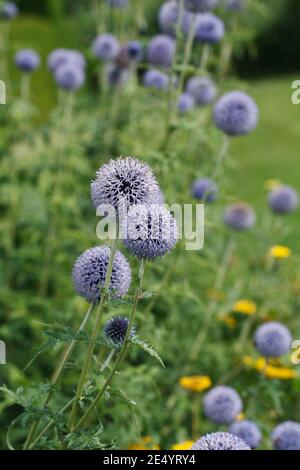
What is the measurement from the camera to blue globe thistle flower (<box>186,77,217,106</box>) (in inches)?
143

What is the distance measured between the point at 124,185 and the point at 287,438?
1.01 metres

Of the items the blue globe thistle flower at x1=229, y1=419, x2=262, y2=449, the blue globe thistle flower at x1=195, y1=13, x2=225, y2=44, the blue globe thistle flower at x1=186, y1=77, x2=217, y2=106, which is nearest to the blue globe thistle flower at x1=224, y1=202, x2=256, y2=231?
the blue globe thistle flower at x1=186, y1=77, x2=217, y2=106

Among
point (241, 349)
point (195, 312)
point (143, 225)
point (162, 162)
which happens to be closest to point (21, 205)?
point (195, 312)

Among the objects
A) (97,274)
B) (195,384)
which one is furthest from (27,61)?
(97,274)

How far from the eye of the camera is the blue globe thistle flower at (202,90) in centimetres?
363

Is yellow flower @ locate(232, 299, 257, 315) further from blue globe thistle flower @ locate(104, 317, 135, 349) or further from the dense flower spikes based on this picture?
the dense flower spikes

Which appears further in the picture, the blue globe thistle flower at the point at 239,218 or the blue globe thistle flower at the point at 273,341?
the blue globe thistle flower at the point at 239,218

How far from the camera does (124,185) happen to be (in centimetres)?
144

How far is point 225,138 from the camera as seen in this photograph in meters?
2.98

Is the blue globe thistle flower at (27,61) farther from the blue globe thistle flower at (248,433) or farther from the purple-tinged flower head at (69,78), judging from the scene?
the blue globe thistle flower at (248,433)

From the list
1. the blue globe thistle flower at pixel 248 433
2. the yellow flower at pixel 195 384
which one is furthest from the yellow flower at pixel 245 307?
the blue globe thistle flower at pixel 248 433

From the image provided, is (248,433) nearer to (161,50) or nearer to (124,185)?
(124,185)

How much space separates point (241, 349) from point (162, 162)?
57.9 inches

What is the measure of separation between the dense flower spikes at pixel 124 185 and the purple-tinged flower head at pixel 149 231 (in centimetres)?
3
